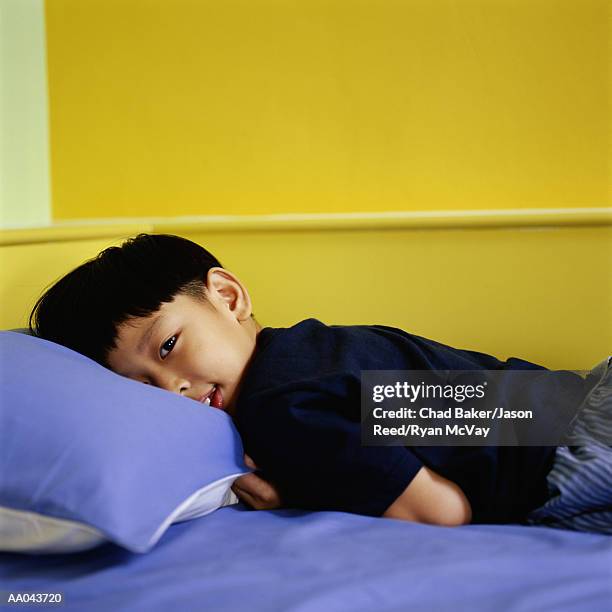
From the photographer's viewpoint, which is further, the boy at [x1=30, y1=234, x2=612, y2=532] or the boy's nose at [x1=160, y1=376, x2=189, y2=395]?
the boy's nose at [x1=160, y1=376, x2=189, y2=395]

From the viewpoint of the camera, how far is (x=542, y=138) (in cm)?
152

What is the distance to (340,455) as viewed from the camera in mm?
833

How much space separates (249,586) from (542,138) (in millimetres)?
1123

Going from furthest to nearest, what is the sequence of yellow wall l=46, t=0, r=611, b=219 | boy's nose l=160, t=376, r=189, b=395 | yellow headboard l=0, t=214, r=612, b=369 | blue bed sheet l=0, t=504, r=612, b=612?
1. yellow wall l=46, t=0, r=611, b=219
2. yellow headboard l=0, t=214, r=612, b=369
3. boy's nose l=160, t=376, r=189, b=395
4. blue bed sheet l=0, t=504, r=612, b=612

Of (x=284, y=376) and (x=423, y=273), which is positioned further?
(x=423, y=273)

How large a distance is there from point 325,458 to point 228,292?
331 millimetres

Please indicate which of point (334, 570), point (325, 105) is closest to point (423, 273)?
point (325, 105)

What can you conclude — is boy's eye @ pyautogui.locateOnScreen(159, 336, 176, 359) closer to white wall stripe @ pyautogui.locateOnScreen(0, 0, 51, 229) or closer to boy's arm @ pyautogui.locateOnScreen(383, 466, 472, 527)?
boy's arm @ pyautogui.locateOnScreen(383, 466, 472, 527)

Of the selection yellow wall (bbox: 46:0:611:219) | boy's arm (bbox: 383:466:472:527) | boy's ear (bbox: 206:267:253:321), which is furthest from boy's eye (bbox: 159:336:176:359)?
yellow wall (bbox: 46:0:611:219)

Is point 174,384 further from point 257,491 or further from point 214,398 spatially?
point 257,491

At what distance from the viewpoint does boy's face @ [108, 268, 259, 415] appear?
0.96m

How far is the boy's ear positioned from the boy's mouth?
12 centimetres

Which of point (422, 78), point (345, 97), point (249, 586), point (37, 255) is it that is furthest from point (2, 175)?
point (249, 586)

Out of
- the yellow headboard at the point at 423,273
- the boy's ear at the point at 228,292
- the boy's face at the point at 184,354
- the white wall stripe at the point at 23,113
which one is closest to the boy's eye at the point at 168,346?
the boy's face at the point at 184,354
